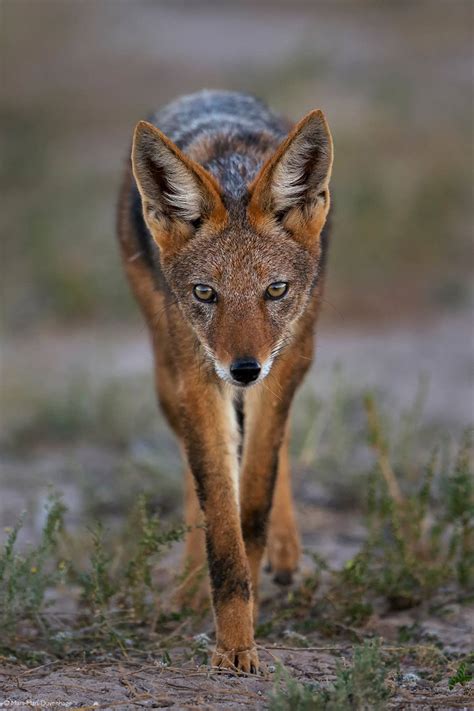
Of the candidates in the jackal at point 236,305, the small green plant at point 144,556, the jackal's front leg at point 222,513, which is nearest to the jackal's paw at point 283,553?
the jackal at point 236,305

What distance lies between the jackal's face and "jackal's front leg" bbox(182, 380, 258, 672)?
0.32 meters

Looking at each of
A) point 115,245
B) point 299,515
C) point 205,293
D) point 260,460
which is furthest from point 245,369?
point 115,245

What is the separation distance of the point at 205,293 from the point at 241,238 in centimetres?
27

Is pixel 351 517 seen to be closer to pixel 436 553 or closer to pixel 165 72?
pixel 436 553

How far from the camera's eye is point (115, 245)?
14516 mm

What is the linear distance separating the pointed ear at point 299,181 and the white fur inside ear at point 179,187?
0.77 feet

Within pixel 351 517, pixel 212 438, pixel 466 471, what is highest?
pixel 212 438

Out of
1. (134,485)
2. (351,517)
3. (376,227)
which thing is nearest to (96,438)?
(134,485)

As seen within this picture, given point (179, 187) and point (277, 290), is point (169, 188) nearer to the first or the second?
point (179, 187)

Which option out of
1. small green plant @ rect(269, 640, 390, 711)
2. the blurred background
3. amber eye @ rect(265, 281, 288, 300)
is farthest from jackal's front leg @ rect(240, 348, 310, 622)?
the blurred background

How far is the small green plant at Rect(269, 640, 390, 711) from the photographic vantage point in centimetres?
379

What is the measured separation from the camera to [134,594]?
17.1 feet

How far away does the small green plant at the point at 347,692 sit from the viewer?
3795 millimetres

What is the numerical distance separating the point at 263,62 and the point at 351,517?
50.7 feet
